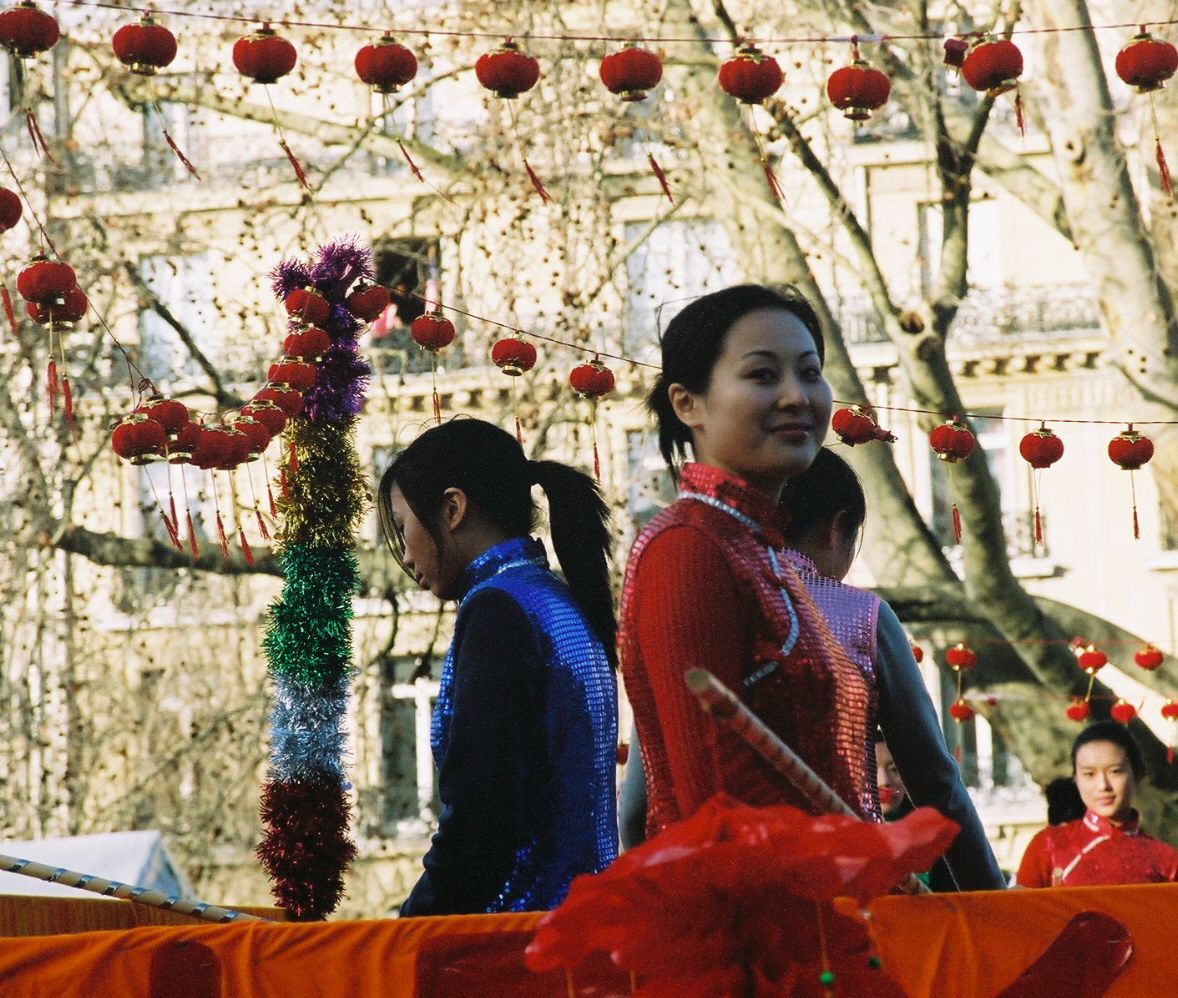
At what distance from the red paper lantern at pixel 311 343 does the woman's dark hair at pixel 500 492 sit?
3.73 ft

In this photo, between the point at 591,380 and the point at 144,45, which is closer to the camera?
the point at 144,45

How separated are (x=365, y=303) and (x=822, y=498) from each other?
1.52m

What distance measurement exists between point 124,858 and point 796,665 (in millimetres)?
7424

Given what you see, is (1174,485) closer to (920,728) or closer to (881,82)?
(881,82)

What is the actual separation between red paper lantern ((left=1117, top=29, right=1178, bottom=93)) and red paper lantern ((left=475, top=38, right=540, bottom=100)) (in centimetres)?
191

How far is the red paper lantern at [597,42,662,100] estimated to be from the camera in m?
6.64

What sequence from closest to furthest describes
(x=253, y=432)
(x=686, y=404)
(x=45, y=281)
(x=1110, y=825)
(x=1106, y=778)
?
(x=686, y=404), (x=45, y=281), (x=253, y=432), (x=1106, y=778), (x=1110, y=825)

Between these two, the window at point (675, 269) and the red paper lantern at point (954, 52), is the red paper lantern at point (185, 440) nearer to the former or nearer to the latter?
the red paper lantern at point (954, 52)

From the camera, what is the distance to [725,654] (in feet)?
8.30

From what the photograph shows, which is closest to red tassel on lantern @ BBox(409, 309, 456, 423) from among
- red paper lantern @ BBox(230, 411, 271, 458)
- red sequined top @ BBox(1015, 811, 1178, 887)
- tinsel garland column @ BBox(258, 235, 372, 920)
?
red paper lantern @ BBox(230, 411, 271, 458)

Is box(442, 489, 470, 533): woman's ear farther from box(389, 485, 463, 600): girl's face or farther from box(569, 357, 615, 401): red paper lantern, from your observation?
box(569, 357, 615, 401): red paper lantern

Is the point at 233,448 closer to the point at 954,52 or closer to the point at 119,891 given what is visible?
the point at 954,52

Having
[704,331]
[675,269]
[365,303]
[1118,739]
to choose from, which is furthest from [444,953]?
[675,269]

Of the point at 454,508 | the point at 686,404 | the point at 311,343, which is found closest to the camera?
the point at 686,404
